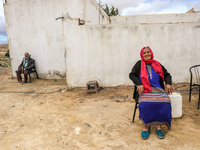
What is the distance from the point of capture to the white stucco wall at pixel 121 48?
4.51 meters

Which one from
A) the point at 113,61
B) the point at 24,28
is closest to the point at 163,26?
the point at 113,61

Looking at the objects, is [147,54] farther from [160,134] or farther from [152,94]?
[160,134]

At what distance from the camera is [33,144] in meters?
2.25

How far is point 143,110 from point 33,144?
1798 millimetres

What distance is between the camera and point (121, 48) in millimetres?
4703

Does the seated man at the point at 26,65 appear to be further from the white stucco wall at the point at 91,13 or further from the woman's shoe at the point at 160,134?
the woman's shoe at the point at 160,134

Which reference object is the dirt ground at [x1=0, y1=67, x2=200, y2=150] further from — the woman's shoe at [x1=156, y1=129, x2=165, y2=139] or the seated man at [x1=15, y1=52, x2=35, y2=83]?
the seated man at [x1=15, y1=52, x2=35, y2=83]

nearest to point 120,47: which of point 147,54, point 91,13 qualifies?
point 147,54

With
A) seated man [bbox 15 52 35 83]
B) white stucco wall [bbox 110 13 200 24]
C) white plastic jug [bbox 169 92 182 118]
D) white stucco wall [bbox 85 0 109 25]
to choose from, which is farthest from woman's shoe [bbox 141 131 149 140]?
white stucco wall [bbox 110 13 200 24]

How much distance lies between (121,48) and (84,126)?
2865 millimetres

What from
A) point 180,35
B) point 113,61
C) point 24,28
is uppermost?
point 24,28

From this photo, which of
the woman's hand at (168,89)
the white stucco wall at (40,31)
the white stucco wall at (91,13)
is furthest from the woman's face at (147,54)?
the white stucco wall at (40,31)

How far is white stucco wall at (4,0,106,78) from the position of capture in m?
6.91

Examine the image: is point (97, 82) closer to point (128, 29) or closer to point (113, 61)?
point (113, 61)
